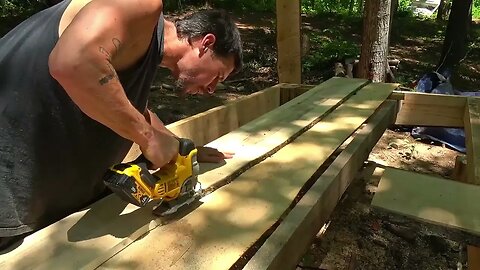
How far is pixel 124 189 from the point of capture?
1.47 m

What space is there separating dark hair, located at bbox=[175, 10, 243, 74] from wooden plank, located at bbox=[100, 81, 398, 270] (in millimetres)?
609

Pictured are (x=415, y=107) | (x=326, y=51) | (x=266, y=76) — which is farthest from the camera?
(x=326, y=51)

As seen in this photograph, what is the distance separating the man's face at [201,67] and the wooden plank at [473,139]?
1351mm

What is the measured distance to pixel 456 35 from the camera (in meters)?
8.03

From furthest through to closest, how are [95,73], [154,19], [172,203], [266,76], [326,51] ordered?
[326,51]
[266,76]
[172,203]
[154,19]
[95,73]

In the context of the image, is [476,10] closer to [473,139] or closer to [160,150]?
[473,139]

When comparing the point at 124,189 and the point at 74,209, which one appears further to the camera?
the point at 74,209

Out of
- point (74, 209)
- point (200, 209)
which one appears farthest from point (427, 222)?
point (74, 209)

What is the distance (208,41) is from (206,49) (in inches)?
1.4

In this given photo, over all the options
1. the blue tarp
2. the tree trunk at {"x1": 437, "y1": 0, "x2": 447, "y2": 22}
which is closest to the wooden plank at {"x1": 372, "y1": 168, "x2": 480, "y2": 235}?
the blue tarp

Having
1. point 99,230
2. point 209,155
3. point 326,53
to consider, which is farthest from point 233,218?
point 326,53

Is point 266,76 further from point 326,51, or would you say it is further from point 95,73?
point 95,73

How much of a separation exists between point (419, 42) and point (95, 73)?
1195 cm

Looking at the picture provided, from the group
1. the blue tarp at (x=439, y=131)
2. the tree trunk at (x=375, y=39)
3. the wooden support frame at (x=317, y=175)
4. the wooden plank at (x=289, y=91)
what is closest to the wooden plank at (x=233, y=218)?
the wooden support frame at (x=317, y=175)
